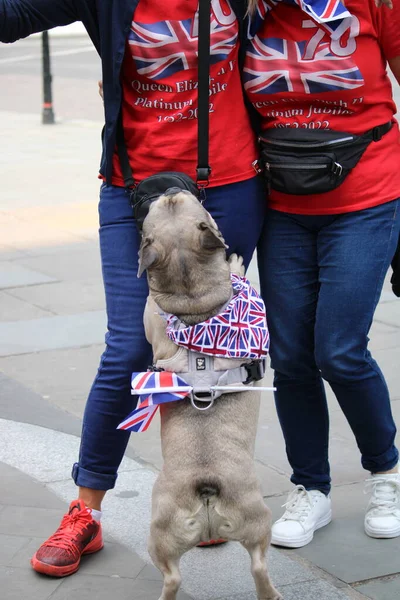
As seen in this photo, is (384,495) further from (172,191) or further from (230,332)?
(172,191)

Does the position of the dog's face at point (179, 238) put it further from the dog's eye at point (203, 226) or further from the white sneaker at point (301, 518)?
the white sneaker at point (301, 518)

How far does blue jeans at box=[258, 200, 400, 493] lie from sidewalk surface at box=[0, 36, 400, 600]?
1.27 ft

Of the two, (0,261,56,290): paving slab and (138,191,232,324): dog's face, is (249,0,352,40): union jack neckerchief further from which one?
(0,261,56,290): paving slab

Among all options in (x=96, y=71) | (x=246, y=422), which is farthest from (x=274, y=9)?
(x=96, y=71)

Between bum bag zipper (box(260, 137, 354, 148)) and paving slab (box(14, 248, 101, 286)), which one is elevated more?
bum bag zipper (box(260, 137, 354, 148))

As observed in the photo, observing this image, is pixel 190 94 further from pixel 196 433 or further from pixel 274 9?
pixel 196 433

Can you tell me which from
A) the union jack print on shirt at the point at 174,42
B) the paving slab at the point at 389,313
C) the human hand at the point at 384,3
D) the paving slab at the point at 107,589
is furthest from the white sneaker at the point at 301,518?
the paving slab at the point at 389,313

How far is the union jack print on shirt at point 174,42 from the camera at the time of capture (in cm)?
358

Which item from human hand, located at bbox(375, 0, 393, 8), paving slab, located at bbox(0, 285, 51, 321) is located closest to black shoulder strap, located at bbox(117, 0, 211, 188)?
human hand, located at bbox(375, 0, 393, 8)

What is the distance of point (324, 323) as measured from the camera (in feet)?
12.7

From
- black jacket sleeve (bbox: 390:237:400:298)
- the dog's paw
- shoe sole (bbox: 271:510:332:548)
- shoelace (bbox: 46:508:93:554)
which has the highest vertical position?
the dog's paw

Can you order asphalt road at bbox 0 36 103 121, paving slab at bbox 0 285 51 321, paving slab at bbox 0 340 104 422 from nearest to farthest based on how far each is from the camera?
paving slab at bbox 0 340 104 422
paving slab at bbox 0 285 51 321
asphalt road at bbox 0 36 103 121

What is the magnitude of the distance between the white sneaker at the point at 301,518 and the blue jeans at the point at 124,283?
2.44ft

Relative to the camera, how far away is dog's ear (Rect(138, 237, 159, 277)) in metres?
3.40
